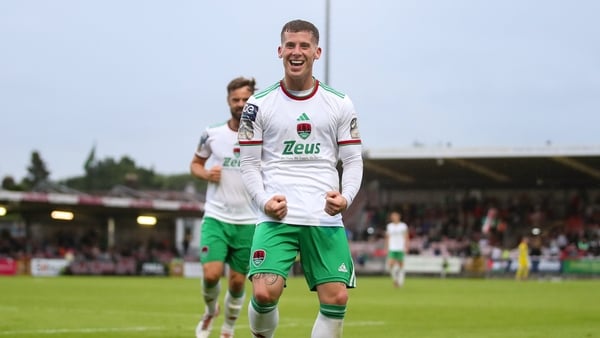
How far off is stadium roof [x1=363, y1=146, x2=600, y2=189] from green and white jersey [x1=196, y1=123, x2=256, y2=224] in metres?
39.4

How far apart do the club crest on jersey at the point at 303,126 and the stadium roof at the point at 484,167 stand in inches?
1693

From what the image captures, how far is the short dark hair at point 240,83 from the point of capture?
10.8 metres

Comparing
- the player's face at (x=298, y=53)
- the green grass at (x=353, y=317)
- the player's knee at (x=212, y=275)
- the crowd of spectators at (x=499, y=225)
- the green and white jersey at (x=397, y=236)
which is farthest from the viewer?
the crowd of spectators at (x=499, y=225)

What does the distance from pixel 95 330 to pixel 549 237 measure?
1729 inches

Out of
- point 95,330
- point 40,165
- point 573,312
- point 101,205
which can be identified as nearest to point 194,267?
point 101,205

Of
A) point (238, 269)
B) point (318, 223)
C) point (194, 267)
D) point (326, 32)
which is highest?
A: point (326, 32)

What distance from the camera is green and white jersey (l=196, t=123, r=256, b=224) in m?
11.1

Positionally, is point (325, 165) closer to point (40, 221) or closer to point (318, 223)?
point (318, 223)

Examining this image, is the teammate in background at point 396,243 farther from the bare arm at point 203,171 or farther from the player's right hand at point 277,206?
the player's right hand at point 277,206

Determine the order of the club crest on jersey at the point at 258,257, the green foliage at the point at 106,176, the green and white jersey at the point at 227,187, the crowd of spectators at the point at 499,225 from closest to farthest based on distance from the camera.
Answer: the club crest on jersey at the point at 258,257 → the green and white jersey at the point at 227,187 → the crowd of spectators at the point at 499,225 → the green foliage at the point at 106,176

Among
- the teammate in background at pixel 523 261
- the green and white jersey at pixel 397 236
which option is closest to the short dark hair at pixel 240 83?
the green and white jersey at pixel 397 236

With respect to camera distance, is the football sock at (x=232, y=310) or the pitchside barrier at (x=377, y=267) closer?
the football sock at (x=232, y=310)

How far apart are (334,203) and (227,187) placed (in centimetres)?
448

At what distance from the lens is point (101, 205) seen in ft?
172
